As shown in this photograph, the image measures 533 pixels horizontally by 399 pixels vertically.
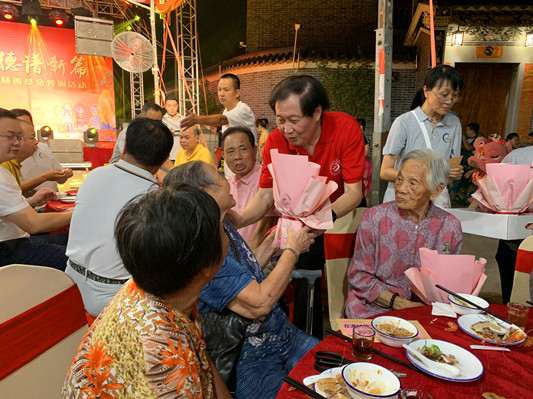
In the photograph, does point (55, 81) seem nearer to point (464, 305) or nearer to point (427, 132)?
point (427, 132)

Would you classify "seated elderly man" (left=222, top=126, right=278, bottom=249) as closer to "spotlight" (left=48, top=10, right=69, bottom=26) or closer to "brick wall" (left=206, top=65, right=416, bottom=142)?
"brick wall" (left=206, top=65, right=416, bottom=142)

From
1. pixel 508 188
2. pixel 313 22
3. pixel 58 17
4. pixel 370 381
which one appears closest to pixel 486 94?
pixel 313 22

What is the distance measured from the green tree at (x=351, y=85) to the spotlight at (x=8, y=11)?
943cm

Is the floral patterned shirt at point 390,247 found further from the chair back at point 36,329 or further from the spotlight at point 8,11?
the spotlight at point 8,11

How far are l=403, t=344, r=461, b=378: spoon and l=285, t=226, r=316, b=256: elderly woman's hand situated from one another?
2.05 ft

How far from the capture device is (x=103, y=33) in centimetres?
973

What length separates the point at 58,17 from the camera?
36.6ft

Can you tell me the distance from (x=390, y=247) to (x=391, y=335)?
764 mm

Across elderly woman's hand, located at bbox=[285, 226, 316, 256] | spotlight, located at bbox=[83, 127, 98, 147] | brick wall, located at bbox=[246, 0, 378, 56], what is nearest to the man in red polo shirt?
elderly woman's hand, located at bbox=[285, 226, 316, 256]

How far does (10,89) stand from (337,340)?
1357 centimetres

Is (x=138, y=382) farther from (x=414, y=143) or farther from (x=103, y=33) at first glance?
(x=103, y=33)

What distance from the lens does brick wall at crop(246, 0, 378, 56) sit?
15680 mm

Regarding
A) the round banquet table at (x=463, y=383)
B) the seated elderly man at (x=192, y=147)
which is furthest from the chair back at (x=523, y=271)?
the seated elderly man at (x=192, y=147)

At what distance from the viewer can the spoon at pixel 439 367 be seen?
111 centimetres
